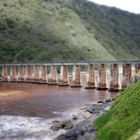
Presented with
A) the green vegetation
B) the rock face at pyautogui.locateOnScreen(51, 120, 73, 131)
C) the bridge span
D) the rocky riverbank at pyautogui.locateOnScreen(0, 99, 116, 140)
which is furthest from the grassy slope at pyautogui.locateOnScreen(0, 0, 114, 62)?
the green vegetation

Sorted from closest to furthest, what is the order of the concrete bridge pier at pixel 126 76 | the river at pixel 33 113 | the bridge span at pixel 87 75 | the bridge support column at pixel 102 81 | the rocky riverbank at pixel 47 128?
the rocky riverbank at pixel 47 128 → the river at pixel 33 113 → the concrete bridge pier at pixel 126 76 → the bridge span at pixel 87 75 → the bridge support column at pixel 102 81

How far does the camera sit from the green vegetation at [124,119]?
74.5ft

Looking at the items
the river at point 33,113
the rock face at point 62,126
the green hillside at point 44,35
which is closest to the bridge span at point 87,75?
the river at point 33,113

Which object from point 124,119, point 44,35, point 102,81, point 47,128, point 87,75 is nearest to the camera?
point 124,119

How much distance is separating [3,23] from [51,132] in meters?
134

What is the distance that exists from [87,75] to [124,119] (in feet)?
228

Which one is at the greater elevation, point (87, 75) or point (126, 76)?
point (126, 76)

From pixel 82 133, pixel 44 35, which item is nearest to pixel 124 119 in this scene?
pixel 82 133

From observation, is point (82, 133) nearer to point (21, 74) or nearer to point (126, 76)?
point (126, 76)

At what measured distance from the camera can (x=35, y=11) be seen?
7131 inches

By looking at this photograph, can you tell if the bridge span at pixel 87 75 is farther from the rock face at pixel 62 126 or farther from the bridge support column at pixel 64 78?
the rock face at pixel 62 126

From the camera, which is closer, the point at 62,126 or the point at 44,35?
the point at 62,126

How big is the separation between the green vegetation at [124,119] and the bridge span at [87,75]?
2445 cm

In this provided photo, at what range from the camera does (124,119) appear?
79.1 ft
